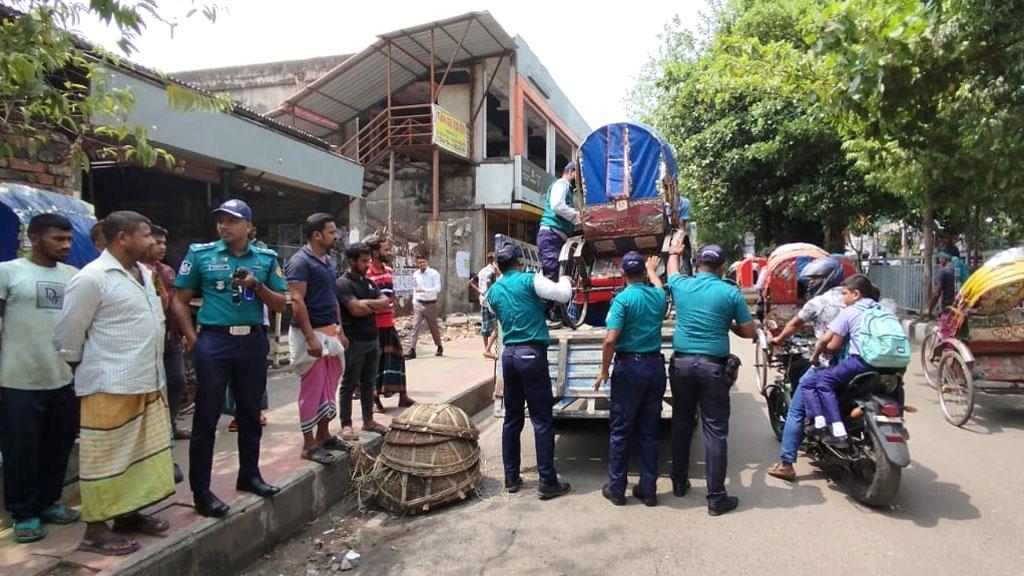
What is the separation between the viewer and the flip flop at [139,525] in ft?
11.3

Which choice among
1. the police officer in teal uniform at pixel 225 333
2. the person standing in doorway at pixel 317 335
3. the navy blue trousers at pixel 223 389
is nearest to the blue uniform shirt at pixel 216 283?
the police officer in teal uniform at pixel 225 333

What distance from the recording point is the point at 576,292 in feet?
23.0

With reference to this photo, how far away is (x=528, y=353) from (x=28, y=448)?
10.0ft

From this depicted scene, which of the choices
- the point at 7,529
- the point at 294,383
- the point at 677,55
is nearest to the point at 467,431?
the point at 7,529

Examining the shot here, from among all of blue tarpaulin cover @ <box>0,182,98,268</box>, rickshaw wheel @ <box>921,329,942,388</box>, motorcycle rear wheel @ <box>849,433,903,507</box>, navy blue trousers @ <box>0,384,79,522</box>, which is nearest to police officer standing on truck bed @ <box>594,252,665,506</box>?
motorcycle rear wheel @ <box>849,433,903,507</box>

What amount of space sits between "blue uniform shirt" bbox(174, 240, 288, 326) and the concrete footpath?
1.14m

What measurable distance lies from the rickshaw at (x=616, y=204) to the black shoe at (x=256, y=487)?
136 inches

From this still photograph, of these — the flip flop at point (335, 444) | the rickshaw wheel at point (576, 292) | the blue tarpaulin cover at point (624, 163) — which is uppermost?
the blue tarpaulin cover at point (624, 163)

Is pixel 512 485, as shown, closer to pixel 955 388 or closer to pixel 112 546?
pixel 112 546

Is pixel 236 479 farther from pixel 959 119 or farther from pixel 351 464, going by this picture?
pixel 959 119

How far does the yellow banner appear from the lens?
664 inches

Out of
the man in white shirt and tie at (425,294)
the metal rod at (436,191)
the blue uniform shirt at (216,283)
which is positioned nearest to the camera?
the blue uniform shirt at (216,283)

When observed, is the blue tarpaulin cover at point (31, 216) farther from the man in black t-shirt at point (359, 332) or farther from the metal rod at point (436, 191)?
the metal rod at point (436, 191)

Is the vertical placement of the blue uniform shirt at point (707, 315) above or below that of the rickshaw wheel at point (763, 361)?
above
